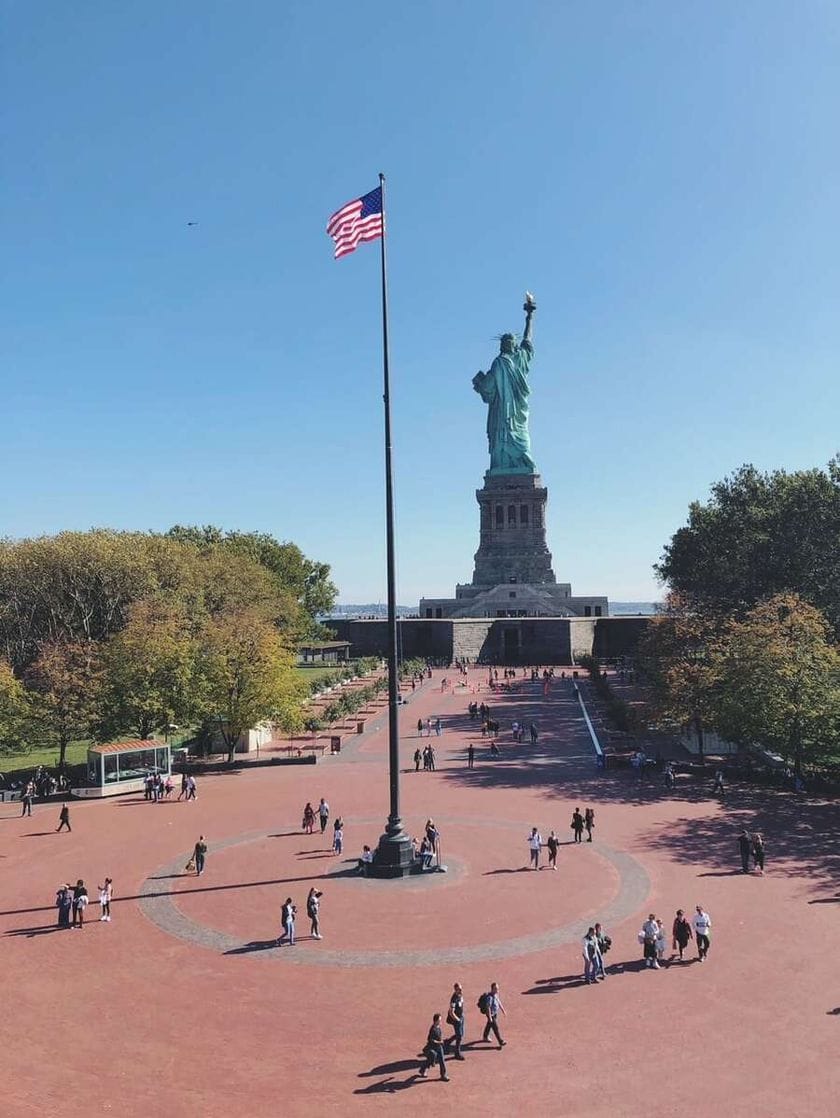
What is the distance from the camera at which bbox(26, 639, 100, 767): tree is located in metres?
35.9

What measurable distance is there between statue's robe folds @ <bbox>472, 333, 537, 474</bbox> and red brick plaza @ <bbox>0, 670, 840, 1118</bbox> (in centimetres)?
7234

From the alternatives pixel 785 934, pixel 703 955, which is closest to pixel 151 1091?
pixel 703 955

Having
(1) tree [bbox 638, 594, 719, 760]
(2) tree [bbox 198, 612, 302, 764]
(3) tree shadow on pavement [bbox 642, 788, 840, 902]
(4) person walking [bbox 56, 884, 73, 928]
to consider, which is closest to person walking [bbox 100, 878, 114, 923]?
(4) person walking [bbox 56, 884, 73, 928]

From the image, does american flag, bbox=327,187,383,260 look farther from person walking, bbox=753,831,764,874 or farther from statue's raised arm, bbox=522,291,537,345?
statue's raised arm, bbox=522,291,537,345

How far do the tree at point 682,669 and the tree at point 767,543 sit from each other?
656cm

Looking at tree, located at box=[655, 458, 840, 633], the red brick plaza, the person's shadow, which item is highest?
tree, located at box=[655, 458, 840, 633]

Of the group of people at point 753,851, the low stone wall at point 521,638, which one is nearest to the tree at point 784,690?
the group of people at point 753,851

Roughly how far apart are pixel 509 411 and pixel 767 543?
52.1 m

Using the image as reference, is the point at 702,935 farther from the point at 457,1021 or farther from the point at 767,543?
the point at 767,543

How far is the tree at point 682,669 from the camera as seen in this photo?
36062 mm

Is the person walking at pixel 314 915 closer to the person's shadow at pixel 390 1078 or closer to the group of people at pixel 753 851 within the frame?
the person's shadow at pixel 390 1078

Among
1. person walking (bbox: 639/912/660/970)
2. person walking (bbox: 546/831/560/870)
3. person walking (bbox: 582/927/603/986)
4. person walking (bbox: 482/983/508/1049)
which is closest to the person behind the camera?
person walking (bbox: 482/983/508/1049)

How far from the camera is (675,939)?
1666cm

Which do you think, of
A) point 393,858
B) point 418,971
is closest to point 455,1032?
point 418,971
